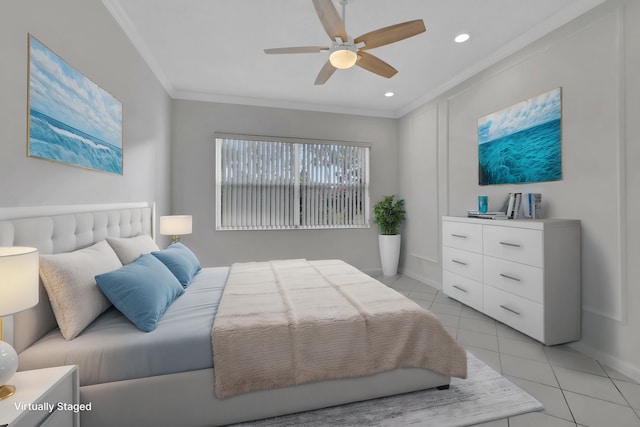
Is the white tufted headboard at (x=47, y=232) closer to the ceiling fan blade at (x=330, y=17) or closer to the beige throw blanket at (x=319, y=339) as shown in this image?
the beige throw blanket at (x=319, y=339)

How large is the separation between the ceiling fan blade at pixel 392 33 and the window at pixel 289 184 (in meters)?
2.52

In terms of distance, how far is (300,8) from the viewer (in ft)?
7.84

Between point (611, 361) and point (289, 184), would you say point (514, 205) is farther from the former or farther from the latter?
point (289, 184)

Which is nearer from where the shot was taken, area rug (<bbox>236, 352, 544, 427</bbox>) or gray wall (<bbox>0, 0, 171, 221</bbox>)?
gray wall (<bbox>0, 0, 171, 221</bbox>)

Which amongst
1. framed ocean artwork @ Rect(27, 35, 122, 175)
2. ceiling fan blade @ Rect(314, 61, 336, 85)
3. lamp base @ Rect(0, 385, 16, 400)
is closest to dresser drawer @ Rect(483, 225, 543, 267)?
ceiling fan blade @ Rect(314, 61, 336, 85)

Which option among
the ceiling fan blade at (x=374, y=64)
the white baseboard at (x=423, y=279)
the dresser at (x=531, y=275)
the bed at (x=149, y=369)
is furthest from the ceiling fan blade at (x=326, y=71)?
the white baseboard at (x=423, y=279)

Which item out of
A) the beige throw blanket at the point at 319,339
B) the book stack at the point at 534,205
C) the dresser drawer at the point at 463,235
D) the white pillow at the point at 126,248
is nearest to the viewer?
the beige throw blanket at the point at 319,339

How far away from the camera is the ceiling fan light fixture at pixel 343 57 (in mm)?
2162

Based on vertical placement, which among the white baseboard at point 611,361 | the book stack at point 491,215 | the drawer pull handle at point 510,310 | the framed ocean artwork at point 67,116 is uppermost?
the framed ocean artwork at point 67,116

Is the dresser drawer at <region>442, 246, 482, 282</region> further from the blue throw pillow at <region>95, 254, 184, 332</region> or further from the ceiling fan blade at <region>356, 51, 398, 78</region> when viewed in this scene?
the blue throw pillow at <region>95, 254, 184, 332</region>

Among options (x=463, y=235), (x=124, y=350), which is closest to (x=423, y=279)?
(x=463, y=235)

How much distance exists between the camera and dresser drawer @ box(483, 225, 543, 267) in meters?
2.33

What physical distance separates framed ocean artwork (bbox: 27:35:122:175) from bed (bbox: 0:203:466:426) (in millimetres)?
371

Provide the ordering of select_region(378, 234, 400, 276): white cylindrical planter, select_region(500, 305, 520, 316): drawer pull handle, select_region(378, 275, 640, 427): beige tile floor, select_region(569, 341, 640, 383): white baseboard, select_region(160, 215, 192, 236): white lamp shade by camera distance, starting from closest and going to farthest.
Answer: select_region(378, 275, 640, 427): beige tile floor
select_region(569, 341, 640, 383): white baseboard
select_region(500, 305, 520, 316): drawer pull handle
select_region(160, 215, 192, 236): white lamp shade
select_region(378, 234, 400, 276): white cylindrical planter
